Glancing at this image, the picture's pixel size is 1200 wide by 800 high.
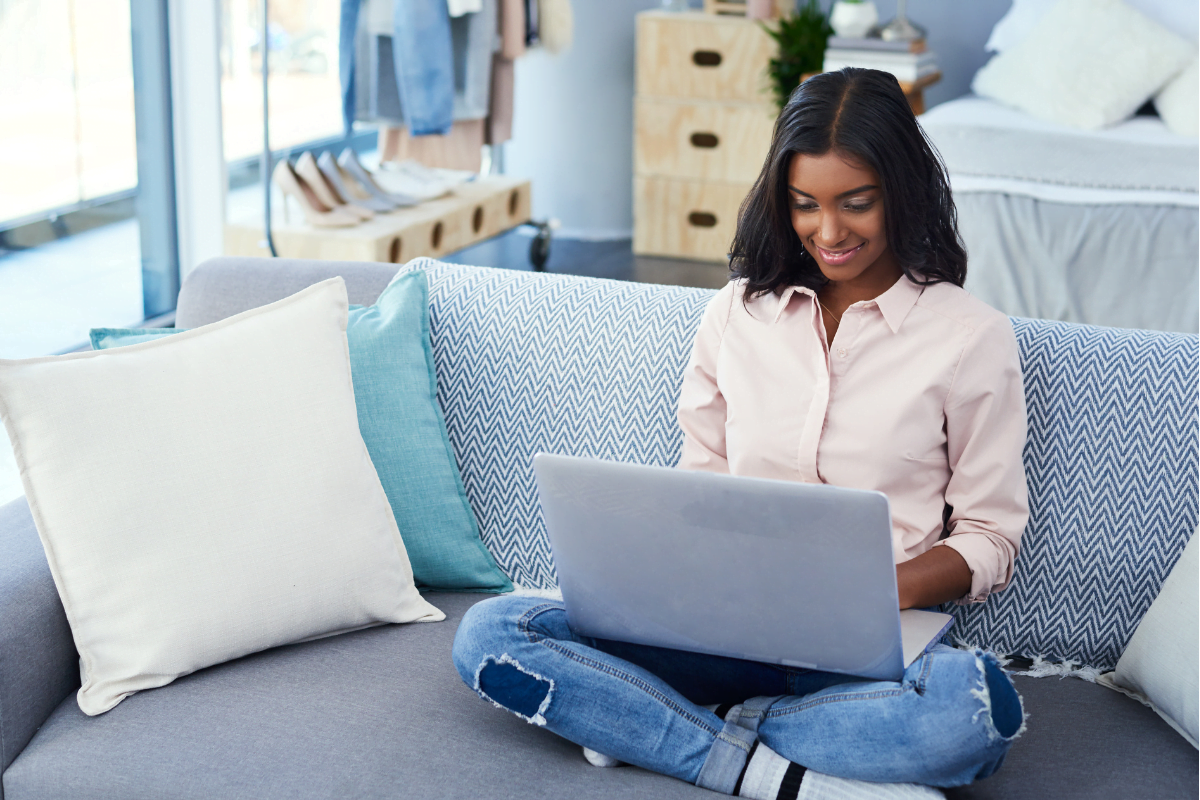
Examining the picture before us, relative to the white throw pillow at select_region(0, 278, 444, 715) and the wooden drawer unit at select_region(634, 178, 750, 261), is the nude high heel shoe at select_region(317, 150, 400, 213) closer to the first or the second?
the wooden drawer unit at select_region(634, 178, 750, 261)

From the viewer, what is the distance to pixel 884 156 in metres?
1.23

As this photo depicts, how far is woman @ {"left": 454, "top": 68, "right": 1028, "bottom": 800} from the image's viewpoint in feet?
3.58

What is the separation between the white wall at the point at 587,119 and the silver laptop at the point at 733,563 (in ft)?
12.3

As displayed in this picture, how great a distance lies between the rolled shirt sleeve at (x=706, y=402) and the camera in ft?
4.53

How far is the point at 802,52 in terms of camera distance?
407cm

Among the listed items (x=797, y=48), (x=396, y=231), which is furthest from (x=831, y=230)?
(x=797, y=48)

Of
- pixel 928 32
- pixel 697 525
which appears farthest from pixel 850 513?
pixel 928 32

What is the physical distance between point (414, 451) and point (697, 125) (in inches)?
125

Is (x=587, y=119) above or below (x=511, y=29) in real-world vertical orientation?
below

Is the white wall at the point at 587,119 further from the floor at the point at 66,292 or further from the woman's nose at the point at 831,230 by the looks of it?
the woman's nose at the point at 831,230

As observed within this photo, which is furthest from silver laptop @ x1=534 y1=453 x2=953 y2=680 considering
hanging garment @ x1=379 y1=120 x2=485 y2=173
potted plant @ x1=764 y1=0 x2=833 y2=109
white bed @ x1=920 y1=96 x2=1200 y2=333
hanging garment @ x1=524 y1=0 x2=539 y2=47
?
potted plant @ x1=764 y1=0 x2=833 y2=109

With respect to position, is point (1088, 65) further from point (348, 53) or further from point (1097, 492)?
point (1097, 492)

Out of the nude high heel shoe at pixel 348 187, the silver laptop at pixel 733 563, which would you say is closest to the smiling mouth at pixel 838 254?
the silver laptop at pixel 733 563

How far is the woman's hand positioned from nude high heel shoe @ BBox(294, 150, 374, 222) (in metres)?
2.48
